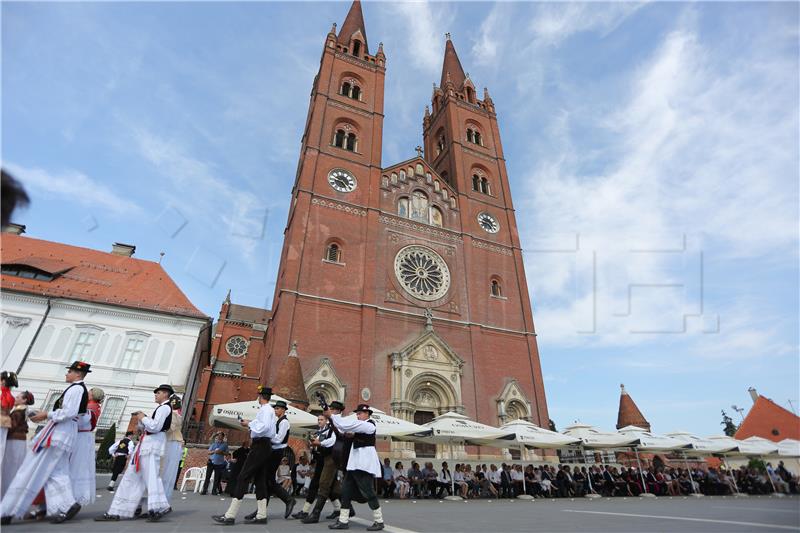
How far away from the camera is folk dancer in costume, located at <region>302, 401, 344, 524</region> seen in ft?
18.9

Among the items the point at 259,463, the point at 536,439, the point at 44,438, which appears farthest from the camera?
the point at 536,439

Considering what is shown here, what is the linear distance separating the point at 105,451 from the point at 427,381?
14.6m

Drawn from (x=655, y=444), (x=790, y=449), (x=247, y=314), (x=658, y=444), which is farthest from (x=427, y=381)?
(x=247, y=314)

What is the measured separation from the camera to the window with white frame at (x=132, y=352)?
1945cm

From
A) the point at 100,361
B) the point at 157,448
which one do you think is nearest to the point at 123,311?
the point at 100,361

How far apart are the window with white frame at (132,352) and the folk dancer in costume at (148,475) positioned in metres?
16.5

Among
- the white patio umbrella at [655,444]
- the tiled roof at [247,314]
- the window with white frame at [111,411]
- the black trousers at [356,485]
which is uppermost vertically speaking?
the tiled roof at [247,314]

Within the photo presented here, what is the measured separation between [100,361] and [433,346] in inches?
649

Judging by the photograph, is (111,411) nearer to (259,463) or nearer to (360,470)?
(259,463)

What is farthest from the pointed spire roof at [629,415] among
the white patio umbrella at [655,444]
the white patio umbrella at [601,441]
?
the white patio umbrella at [601,441]

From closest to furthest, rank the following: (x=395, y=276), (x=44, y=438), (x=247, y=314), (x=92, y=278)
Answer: (x=44, y=438) < (x=92, y=278) < (x=395, y=276) < (x=247, y=314)

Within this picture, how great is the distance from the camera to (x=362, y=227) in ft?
79.0

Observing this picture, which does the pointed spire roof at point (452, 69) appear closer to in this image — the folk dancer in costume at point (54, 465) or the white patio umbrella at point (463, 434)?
the white patio umbrella at point (463, 434)

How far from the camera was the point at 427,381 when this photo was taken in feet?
69.4
